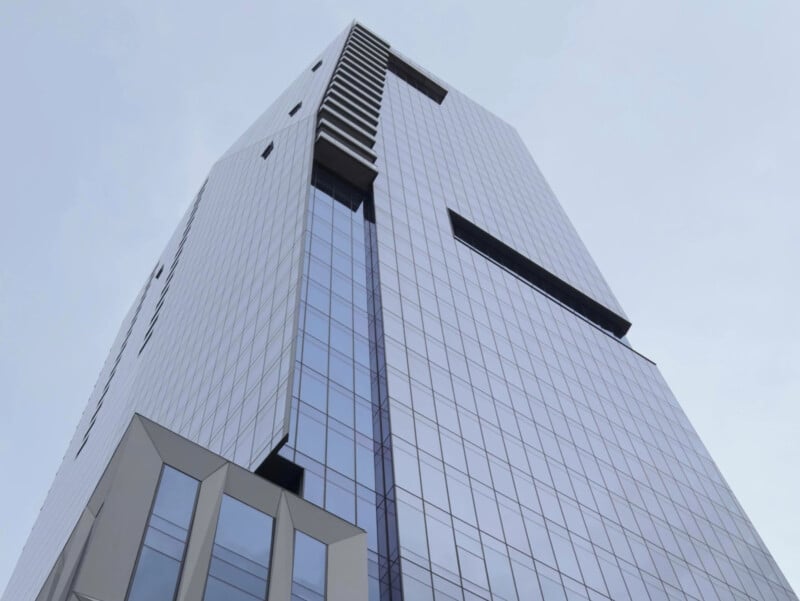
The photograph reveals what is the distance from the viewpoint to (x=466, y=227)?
72812 millimetres

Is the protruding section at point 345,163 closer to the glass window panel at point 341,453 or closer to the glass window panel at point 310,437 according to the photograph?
the glass window panel at point 341,453

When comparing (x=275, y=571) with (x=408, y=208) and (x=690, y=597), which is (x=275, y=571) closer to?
(x=690, y=597)

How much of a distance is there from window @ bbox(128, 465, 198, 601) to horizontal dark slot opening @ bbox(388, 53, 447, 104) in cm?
8722

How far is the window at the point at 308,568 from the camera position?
87.7 ft

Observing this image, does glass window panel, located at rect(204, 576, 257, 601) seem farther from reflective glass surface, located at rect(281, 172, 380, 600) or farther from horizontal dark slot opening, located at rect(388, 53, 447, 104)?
Answer: horizontal dark slot opening, located at rect(388, 53, 447, 104)

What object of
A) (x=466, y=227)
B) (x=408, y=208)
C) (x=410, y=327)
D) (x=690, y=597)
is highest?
(x=466, y=227)

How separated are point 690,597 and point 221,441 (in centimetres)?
2479

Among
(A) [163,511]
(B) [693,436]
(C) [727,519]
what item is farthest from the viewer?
(B) [693,436]

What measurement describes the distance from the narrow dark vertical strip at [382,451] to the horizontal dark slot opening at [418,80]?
58.0 metres

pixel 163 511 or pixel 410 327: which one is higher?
pixel 410 327

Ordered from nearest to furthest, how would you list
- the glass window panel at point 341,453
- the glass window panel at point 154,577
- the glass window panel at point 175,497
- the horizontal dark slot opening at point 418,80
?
the glass window panel at point 154,577, the glass window panel at point 175,497, the glass window panel at point 341,453, the horizontal dark slot opening at point 418,80

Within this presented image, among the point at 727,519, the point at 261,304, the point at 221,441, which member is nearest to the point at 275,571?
the point at 221,441

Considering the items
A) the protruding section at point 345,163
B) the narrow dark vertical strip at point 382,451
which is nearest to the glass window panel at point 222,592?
the narrow dark vertical strip at point 382,451

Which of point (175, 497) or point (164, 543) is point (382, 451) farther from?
point (164, 543)
